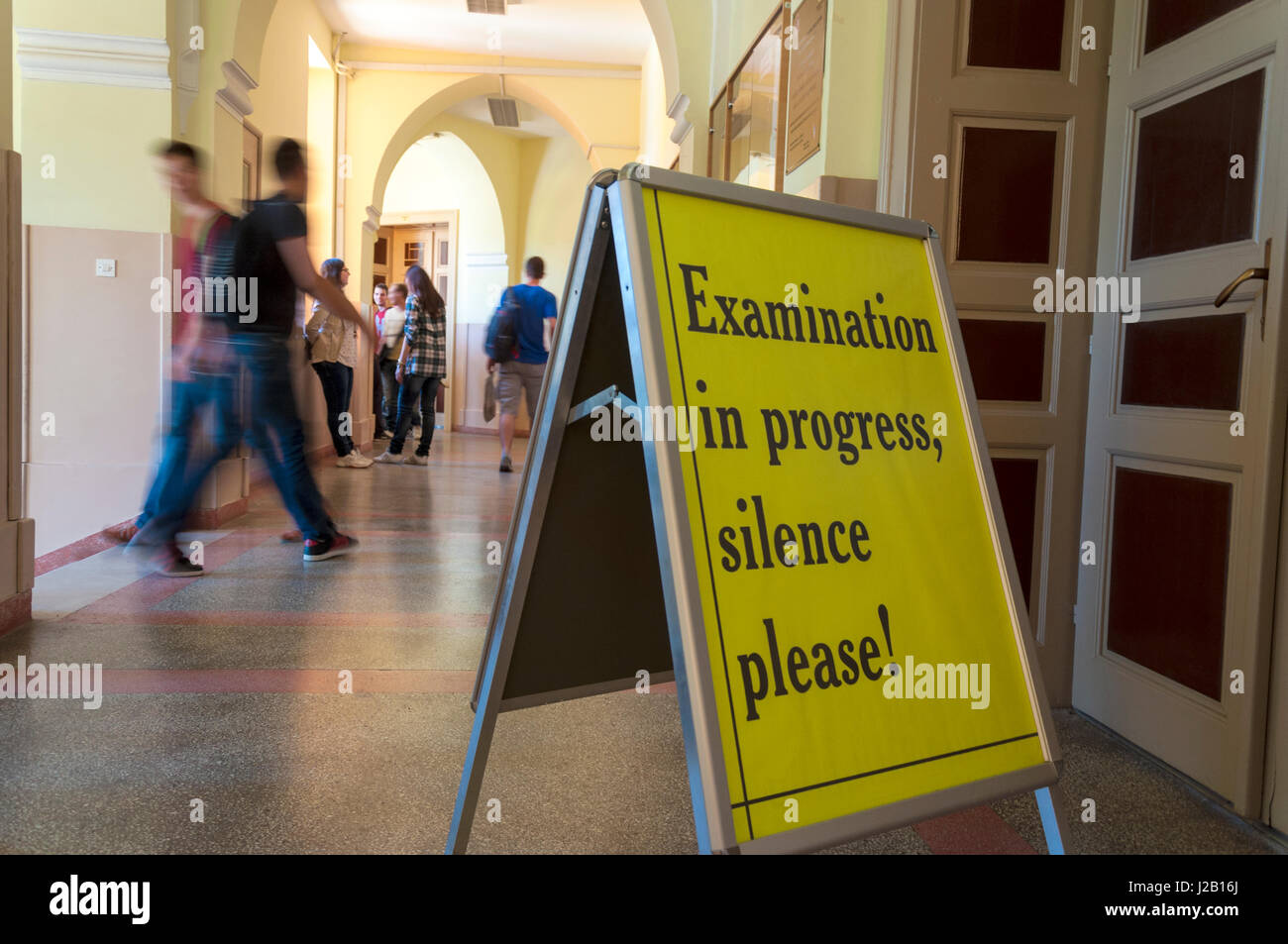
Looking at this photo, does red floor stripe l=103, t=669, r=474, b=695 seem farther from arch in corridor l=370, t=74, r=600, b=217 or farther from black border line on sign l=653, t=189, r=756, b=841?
arch in corridor l=370, t=74, r=600, b=217

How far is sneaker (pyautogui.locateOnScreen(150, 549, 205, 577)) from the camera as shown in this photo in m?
3.71

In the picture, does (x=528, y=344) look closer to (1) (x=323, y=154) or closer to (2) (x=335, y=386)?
(2) (x=335, y=386)

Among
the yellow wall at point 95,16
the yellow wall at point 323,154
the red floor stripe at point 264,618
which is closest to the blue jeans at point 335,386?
the yellow wall at point 323,154

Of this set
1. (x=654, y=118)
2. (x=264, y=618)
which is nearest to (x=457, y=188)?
(x=654, y=118)

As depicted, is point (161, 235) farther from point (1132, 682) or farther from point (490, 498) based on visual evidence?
point (1132, 682)

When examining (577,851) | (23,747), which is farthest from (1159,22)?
(23,747)

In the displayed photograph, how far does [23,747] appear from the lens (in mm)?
2102

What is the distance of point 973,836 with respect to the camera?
72.5 inches

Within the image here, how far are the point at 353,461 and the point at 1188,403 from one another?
22.1 feet

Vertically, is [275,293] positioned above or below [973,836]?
above

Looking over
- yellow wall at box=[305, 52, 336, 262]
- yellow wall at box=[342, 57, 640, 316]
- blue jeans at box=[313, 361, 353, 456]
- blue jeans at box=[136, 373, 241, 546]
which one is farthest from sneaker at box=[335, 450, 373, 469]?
blue jeans at box=[136, 373, 241, 546]

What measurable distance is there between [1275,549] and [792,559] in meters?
1.26

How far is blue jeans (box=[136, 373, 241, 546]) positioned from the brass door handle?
3164 millimetres

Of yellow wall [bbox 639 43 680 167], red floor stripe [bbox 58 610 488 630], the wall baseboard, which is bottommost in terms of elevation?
red floor stripe [bbox 58 610 488 630]
